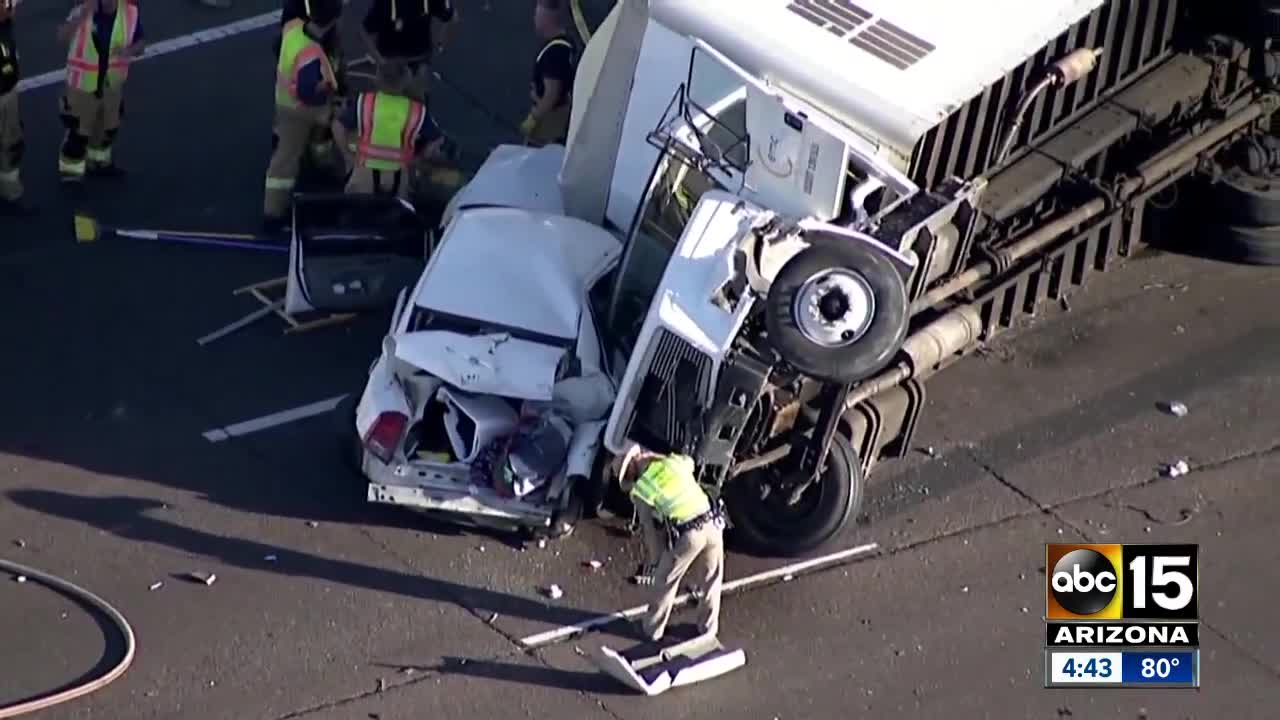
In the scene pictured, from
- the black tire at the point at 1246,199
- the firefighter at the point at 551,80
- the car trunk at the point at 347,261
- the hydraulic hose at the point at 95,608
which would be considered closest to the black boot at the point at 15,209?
the car trunk at the point at 347,261

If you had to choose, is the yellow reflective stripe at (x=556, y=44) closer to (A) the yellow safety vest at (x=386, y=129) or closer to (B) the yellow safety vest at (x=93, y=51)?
(A) the yellow safety vest at (x=386, y=129)

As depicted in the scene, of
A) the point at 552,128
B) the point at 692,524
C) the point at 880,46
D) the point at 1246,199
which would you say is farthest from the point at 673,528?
the point at 1246,199

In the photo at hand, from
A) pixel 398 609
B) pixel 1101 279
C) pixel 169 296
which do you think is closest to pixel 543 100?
pixel 169 296

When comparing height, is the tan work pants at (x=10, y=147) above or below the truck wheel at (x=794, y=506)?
above

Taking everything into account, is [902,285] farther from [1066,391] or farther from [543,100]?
[543,100]

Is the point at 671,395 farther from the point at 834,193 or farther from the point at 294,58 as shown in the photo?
the point at 294,58

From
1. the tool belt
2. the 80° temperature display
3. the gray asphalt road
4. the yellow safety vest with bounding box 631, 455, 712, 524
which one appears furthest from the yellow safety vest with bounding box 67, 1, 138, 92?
the 80° temperature display
